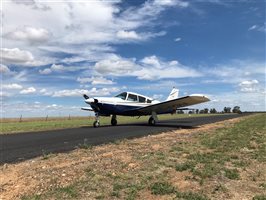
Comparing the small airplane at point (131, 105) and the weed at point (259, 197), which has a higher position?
the small airplane at point (131, 105)

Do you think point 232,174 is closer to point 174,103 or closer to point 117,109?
point 174,103

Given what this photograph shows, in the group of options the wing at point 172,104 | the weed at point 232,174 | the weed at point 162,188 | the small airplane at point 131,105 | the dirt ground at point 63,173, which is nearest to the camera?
the weed at point 162,188

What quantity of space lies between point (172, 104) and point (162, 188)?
2115cm

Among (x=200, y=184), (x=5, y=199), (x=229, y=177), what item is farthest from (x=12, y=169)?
(x=229, y=177)

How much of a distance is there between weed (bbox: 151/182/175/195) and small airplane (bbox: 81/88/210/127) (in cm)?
1837

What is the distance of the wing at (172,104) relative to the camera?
83.5 ft

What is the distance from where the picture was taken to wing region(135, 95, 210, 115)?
25.5m

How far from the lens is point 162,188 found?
739 centimetres

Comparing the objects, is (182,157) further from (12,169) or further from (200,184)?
(12,169)

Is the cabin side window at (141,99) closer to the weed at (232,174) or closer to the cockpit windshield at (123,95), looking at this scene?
the cockpit windshield at (123,95)

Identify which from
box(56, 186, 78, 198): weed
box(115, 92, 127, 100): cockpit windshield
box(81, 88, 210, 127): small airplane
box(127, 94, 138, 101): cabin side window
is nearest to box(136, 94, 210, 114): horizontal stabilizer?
box(81, 88, 210, 127): small airplane

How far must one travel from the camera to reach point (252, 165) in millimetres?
9945

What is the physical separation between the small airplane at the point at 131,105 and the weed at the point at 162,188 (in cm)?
1837

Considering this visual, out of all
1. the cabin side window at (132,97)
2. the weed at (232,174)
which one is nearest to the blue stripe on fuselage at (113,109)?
the cabin side window at (132,97)
